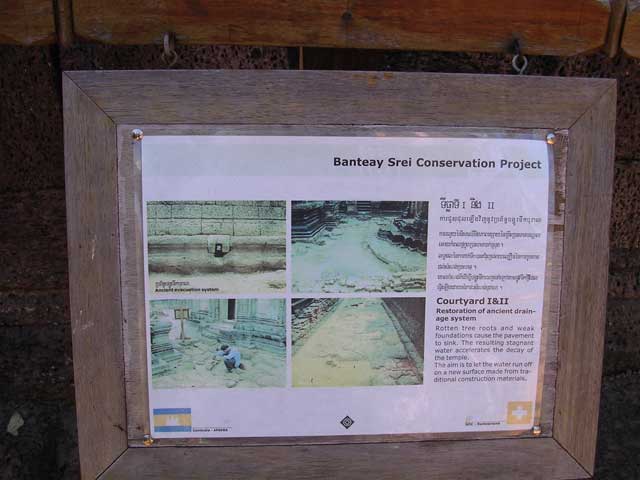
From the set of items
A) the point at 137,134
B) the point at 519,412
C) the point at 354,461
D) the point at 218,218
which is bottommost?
the point at 354,461

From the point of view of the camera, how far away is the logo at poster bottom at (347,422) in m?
1.08

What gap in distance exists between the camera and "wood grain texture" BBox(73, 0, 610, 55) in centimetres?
105

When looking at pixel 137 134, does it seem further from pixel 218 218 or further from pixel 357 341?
pixel 357 341

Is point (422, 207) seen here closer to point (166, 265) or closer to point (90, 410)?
point (166, 265)

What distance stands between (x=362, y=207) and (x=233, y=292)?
0.32 metres

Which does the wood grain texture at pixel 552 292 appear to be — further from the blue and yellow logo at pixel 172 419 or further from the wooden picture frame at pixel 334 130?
the blue and yellow logo at pixel 172 419

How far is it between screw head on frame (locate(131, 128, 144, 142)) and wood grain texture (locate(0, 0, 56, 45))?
0.28 meters

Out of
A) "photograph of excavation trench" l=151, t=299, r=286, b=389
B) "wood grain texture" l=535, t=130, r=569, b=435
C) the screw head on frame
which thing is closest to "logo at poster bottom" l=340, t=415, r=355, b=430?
"photograph of excavation trench" l=151, t=299, r=286, b=389

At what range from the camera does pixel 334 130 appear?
104 cm

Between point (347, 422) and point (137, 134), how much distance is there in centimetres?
76

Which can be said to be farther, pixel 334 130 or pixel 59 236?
pixel 59 236

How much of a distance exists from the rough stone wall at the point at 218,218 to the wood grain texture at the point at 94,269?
101mm

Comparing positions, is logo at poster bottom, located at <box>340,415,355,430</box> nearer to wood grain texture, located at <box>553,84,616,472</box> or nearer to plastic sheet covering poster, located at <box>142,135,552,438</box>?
plastic sheet covering poster, located at <box>142,135,552,438</box>

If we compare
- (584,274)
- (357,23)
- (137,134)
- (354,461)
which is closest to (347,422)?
(354,461)
